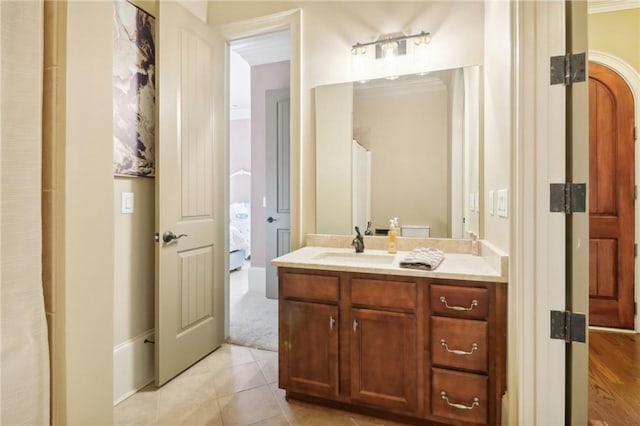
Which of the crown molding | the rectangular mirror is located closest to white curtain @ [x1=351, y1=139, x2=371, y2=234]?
the rectangular mirror

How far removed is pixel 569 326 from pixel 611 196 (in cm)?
227

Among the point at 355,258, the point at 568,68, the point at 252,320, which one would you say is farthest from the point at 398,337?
the point at 252,320

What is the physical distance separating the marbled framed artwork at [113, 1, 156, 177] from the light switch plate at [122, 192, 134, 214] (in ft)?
0.42

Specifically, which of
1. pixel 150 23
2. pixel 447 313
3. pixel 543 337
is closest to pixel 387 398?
pixel 447 313

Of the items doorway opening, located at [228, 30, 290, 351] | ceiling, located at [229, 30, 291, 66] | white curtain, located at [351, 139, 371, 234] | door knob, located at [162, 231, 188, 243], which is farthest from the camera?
ceiling, located at [229, 30, 291, 66]

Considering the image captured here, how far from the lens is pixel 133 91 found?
208 centimetres

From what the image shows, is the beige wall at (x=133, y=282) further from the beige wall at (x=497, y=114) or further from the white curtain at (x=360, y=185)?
the beige wall at (x=497, y=114)

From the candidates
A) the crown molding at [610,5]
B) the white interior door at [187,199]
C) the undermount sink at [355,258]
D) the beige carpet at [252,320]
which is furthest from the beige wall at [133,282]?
the crown molding at [610,5]

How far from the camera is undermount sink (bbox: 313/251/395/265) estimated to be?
2.14 metres

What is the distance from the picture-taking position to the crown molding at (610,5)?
286cm

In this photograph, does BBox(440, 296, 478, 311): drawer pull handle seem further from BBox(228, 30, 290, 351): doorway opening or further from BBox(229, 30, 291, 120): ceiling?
BBox(229, 30, 291, 120): ceiling

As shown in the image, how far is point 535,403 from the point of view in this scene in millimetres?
1357

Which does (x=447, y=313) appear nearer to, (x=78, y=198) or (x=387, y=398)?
(x=387, y=398)

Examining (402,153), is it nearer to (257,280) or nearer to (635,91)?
(635,91)
